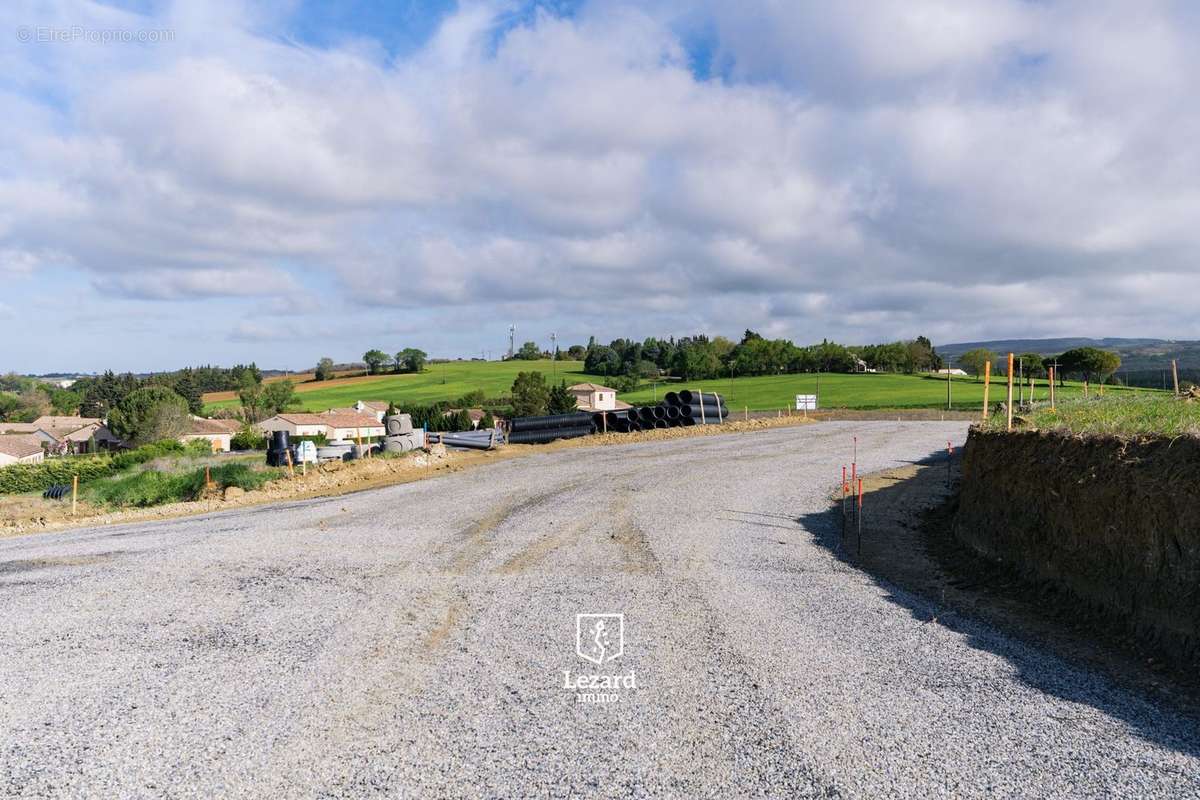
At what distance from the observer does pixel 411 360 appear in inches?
5669

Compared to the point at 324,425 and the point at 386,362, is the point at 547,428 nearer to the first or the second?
the point at 324,425

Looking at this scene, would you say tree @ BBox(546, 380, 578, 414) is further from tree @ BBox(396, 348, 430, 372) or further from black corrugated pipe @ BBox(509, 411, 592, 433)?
tree @ BBox(396, 348, 430, 372)

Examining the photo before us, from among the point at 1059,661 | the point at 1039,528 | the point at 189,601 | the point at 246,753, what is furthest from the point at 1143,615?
the point at 189,601

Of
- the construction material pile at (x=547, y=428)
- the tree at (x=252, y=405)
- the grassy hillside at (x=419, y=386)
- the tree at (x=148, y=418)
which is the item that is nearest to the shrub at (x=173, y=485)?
the construction material pile at (x=547, y=428)

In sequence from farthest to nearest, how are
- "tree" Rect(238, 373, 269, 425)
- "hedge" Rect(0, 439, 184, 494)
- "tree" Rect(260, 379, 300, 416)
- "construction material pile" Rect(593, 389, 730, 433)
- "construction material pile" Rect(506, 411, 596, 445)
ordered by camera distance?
1. "tree" Rect(260, 379, 300, 416)
2. "tree" Rect(238, 373, 269, 425)
3. "hedge" Rect(0, 439, 184, 494)
4. "construction material pile" Rect(593, 389, 730, 433)
5. "construction material pile" Rect(506, 411, 596, 445)

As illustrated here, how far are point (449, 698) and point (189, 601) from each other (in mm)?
5760

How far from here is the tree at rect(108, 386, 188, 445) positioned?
7488 centimetres

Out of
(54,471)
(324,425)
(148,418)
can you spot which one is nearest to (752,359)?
(324,425)

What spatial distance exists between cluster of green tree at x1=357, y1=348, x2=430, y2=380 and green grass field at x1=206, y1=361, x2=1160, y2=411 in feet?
10.5

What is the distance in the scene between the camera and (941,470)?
79.2 ft

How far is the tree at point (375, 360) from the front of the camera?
147m

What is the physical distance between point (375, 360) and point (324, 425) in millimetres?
67206

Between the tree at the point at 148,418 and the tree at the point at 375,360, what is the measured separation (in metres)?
69.7

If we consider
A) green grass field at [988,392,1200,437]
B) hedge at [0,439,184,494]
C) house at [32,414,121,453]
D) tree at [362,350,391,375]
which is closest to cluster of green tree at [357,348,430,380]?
tree at [362,350,391,375]
